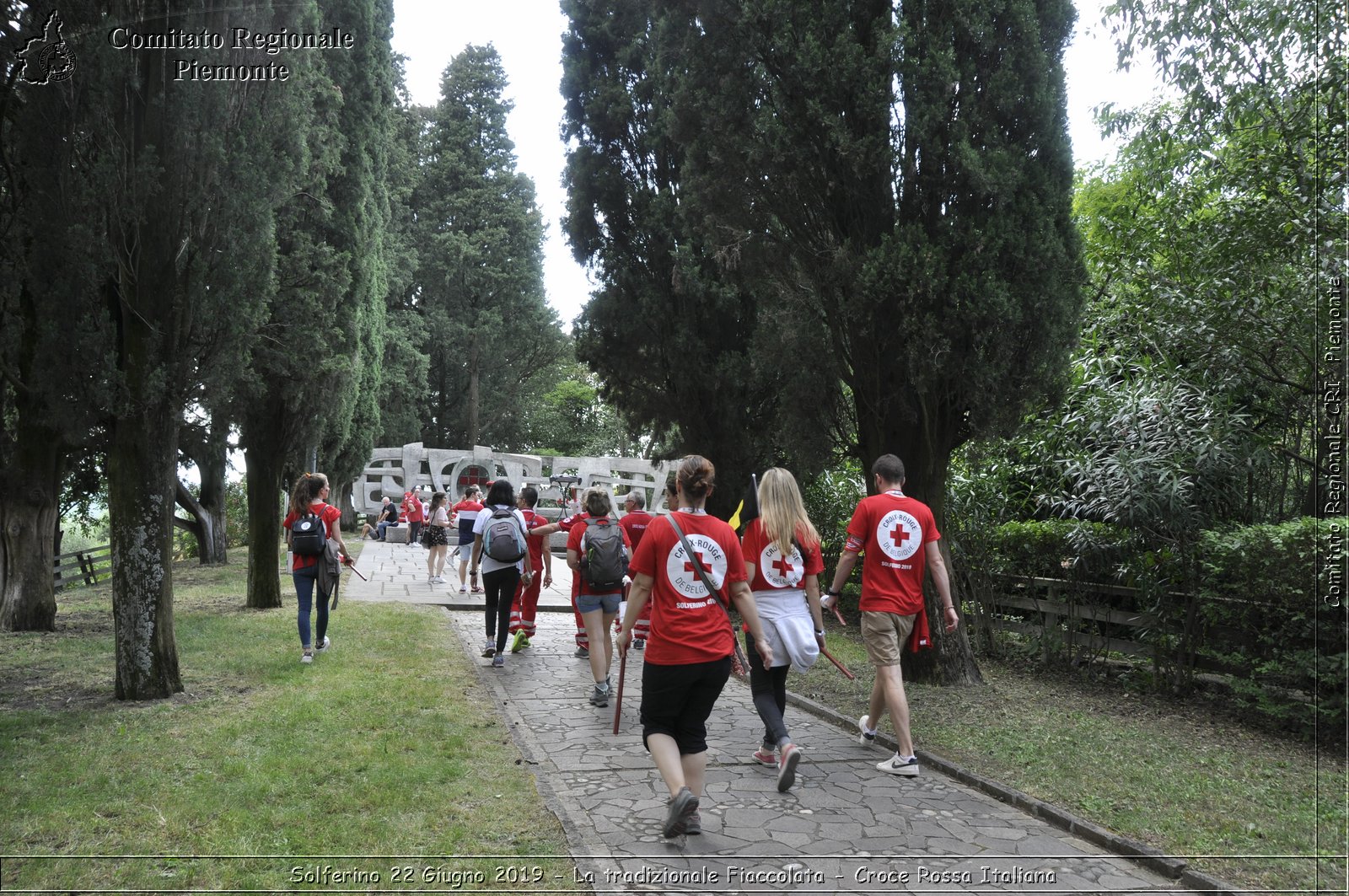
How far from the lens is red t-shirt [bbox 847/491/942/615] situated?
6.21m

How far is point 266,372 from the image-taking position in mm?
12531

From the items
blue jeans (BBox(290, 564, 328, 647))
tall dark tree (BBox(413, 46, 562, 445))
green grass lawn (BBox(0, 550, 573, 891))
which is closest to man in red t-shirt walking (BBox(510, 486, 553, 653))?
green grass lawn (BBox(0, 550, 573, 891))

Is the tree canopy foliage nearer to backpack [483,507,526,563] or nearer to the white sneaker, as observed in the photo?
the white sneaker

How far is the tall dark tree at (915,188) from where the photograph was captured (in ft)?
26.1

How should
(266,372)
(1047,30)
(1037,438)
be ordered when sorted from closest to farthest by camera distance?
(1047,30) < (1037,438) < (266,372)

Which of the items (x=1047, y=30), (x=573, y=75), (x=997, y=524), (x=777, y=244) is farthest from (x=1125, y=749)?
(x=573, y=75)

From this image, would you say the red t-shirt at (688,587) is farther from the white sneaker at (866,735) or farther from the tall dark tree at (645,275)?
the tall dark tree at (645,275)

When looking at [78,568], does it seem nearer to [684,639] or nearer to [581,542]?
[581,542]

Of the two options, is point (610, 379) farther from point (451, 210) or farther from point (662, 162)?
point (451, 210)

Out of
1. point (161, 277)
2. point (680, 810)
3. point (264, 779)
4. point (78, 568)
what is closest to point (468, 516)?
point (161, 277)

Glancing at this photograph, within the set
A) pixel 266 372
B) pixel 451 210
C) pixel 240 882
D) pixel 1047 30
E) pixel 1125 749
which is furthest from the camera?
pixel 451 210

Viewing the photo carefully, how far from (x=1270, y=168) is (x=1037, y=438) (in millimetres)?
3399

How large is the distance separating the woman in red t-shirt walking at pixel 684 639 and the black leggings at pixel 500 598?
4713 mm

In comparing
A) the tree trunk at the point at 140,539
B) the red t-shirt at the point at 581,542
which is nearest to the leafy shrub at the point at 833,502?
the red t-shirt at the point at 581,542
